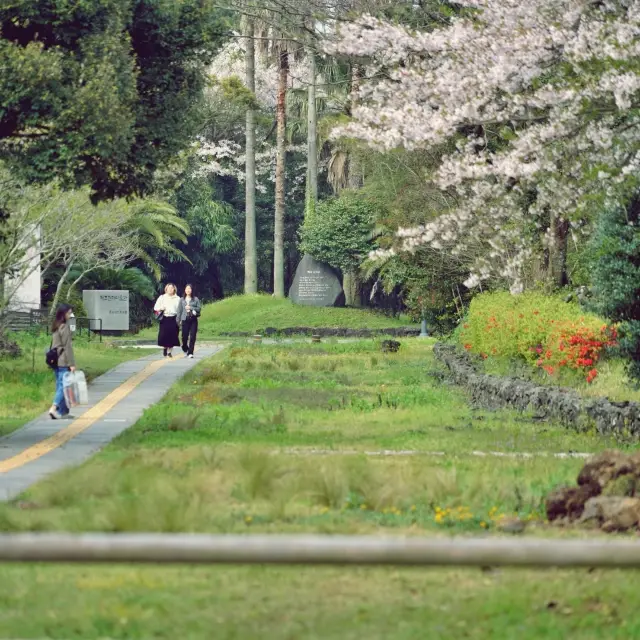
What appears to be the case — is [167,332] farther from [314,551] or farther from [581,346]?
[314,551]

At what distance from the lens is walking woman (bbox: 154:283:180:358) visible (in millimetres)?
31781

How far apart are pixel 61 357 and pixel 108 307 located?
103 ft

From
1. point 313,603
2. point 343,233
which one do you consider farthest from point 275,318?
point 313,603

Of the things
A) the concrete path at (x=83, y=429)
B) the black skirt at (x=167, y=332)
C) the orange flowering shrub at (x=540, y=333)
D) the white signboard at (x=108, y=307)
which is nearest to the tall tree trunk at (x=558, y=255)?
the orange flowering shrub at (x=540, y=333)

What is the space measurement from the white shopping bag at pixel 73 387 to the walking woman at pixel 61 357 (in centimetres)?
5

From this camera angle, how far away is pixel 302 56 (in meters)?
62.2

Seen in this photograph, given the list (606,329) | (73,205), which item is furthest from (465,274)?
(606,329)

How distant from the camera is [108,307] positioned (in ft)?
164

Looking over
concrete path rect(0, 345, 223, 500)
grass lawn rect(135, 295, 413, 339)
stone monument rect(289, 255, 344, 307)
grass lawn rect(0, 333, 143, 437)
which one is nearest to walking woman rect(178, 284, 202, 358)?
grass lawn rect(0, 333, 143, 437)

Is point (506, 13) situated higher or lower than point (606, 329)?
higher

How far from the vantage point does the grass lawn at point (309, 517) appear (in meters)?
6.77

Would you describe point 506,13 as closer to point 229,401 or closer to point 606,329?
point 606,329

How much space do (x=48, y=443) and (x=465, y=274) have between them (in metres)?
23.5

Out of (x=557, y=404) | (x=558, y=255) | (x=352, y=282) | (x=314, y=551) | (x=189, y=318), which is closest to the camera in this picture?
(x=314, y=551)
